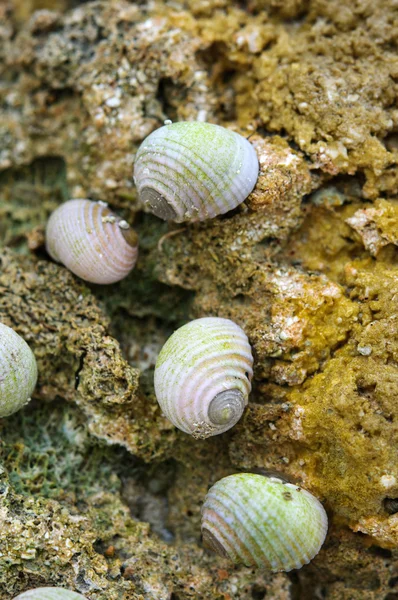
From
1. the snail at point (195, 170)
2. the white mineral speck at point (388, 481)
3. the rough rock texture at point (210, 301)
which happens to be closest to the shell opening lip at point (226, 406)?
the rough rock texture at point (210, 301)

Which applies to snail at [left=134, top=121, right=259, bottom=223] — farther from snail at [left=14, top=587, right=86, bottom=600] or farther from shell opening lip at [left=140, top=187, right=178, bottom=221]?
snail at [left=14, top=587, right=86, bottom=600]

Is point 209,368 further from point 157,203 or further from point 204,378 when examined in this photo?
point 157,203

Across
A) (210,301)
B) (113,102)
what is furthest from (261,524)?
(113,102)

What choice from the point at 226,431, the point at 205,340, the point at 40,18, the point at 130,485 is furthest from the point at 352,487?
the point at 40,18

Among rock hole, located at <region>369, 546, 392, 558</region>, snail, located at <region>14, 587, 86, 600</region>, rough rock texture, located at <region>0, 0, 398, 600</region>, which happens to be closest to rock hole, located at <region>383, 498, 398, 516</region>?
rough rock texture, located at <region>0, 0, 398, 600</region>

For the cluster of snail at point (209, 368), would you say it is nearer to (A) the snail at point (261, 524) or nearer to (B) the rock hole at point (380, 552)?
(A) the snail at point (261, 524)

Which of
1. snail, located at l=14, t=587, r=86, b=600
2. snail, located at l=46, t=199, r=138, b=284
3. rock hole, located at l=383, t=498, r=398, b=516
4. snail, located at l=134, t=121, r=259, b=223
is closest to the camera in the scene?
snail, located at l=14, t=587, r=86, b=600

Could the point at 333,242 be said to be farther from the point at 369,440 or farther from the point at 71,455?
the point at 71,455
